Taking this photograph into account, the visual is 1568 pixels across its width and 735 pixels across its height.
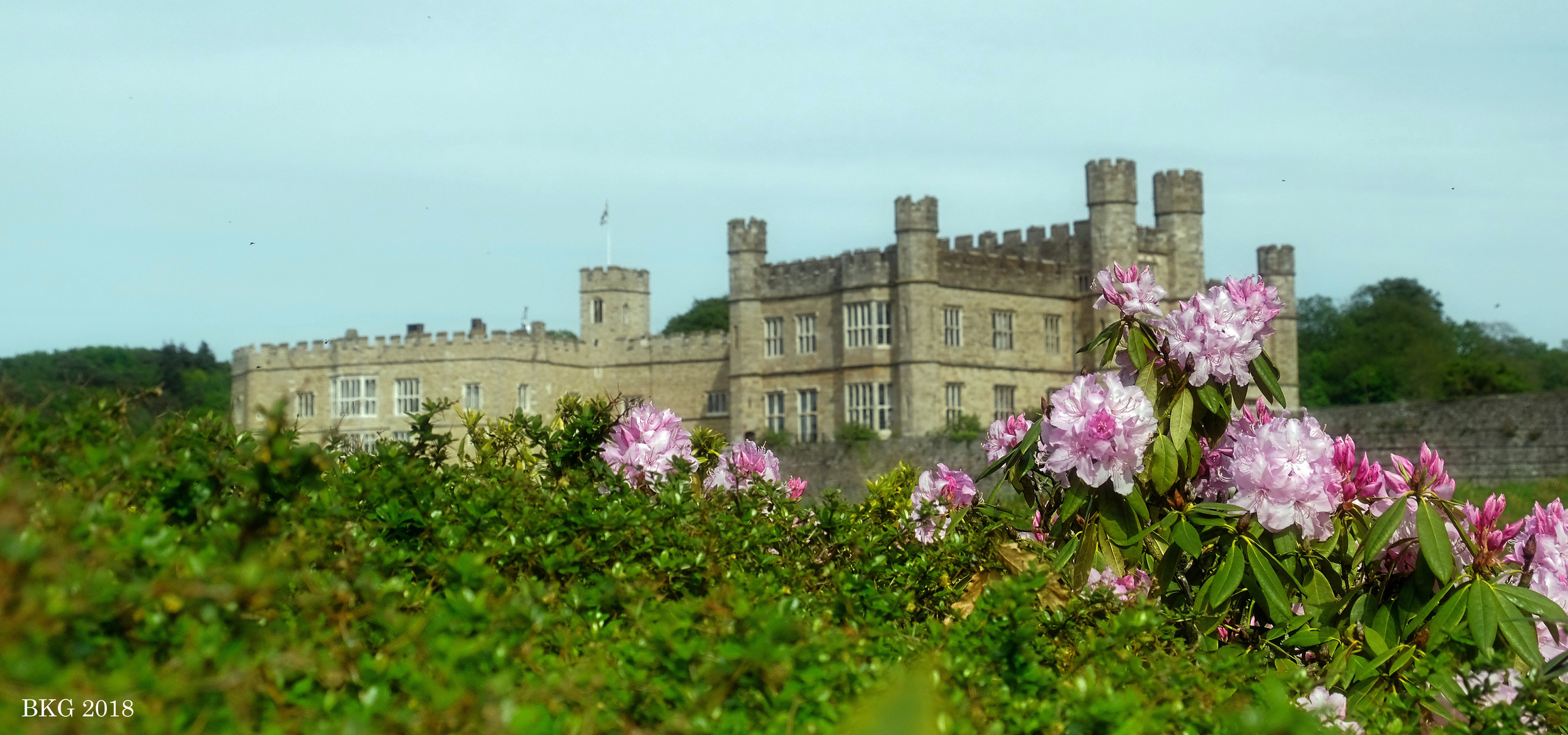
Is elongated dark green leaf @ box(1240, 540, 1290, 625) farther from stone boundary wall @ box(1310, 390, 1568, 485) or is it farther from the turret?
the turret

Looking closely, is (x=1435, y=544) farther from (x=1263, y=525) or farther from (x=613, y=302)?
(x=613, y=302)

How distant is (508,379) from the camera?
1832 inches

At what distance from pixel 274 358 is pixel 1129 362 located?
49464 millimetres

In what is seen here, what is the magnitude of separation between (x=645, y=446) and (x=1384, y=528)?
2178mm

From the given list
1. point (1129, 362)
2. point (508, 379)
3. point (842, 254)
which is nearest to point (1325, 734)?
point (1129, 362)

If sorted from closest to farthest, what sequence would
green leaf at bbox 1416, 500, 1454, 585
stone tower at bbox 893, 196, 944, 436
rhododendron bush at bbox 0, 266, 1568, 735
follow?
rhododendron bush at bbox 0, 266, 1568, 735 < green leaf at bbox 1416, 500, 1454, 585 < stone tower at bbox 893, 196, 944, 436

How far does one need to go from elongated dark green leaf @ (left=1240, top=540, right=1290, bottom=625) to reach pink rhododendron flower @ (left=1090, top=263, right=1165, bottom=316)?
0.79 meters

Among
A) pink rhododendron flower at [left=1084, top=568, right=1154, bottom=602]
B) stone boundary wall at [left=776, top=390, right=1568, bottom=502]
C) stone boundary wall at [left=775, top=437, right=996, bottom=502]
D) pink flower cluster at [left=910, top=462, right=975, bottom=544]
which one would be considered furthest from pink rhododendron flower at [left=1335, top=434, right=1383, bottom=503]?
stone boundary wall at [left=775, top=437, right=996, bottom=502]

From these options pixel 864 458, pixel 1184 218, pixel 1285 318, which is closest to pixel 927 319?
pixel 864 458

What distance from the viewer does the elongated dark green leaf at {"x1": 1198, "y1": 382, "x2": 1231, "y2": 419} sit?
3984 millimetres

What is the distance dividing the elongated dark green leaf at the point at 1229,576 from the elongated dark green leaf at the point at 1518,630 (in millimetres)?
606

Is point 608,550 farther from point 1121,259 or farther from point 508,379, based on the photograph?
point 508,379

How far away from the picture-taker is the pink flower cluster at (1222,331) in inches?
157

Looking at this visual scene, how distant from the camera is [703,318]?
68.7m
